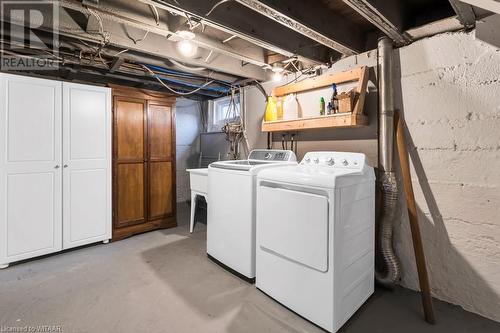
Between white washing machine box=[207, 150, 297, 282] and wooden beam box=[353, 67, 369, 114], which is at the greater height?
wooden beam box=[353, 67, 369, 114]

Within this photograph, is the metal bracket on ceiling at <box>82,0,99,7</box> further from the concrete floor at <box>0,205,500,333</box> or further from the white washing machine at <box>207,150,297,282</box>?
the concrete floor at <box>0,205,500,333</box>

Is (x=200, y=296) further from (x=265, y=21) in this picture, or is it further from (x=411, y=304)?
(x=265, y=21)

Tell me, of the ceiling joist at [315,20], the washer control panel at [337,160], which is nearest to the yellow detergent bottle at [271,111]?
the washer control panel at [337,160]

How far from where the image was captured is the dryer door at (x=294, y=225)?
1586 millimetres

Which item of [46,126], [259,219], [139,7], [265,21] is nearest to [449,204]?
[259,219]

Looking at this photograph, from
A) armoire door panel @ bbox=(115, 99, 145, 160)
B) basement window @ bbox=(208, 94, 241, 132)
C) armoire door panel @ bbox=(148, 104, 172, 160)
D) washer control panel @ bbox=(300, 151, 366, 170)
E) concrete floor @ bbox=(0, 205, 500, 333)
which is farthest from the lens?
basement window @ bbox=(208, 94, 241, 132)

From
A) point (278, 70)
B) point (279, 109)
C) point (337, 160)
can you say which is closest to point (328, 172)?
point (337, 160)

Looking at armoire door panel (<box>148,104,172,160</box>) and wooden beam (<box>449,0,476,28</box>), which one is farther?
armoire door panel (<box>148,104,172,160</box>)

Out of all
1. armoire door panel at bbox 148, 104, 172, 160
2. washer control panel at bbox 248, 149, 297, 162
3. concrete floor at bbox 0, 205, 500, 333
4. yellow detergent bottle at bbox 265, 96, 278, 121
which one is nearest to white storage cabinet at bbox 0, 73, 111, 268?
concrete floor at bbox 0, 205, 500, 333

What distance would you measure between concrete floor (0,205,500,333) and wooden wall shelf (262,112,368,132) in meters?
1.45

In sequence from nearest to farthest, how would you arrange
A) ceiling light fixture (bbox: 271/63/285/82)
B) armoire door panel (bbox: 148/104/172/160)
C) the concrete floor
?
the concrete floor, ceiling light fixture (bbox: 271/63/285/82), armoire door panel (bbox: 148/104/172/160)

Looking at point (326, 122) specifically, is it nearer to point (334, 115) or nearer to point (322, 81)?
point (334, 115)

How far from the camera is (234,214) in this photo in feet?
7.44

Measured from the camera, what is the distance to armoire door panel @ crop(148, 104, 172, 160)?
10.9 ft
